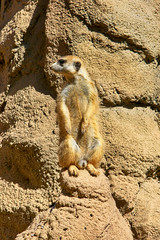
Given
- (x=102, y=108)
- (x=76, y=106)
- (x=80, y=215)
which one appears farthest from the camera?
(x=102, y=108)

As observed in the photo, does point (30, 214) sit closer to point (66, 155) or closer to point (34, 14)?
point (66, 155)

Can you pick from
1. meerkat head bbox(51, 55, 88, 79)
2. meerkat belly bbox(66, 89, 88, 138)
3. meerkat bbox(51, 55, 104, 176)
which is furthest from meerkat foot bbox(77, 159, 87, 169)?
meerkat head bbox(51, 55, 88, 79)

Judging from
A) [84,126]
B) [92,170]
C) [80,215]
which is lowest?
[80,215]

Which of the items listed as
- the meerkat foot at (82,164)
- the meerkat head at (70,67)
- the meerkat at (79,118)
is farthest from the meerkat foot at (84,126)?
the meerkat head at (70,67)

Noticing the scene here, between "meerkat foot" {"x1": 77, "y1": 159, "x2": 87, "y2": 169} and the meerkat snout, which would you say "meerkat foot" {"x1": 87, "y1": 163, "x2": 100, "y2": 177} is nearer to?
"meerkat foot" {"x1": 77, "y1": 159, "x2": 87, "y2": 169}

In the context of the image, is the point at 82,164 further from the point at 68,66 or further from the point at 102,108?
the point at 102,108

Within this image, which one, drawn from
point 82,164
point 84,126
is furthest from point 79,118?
point 82,164

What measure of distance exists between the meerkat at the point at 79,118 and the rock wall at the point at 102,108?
0.89m

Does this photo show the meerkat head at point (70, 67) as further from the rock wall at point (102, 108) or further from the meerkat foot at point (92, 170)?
the rock wall at point (102, 108)

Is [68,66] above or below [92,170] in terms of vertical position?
above

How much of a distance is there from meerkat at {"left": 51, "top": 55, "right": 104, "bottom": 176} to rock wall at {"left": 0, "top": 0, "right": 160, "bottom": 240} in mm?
892

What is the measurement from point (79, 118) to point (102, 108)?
3.37 ft

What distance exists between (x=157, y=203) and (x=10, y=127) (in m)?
→ 1.84

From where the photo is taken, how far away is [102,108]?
4.78 m
